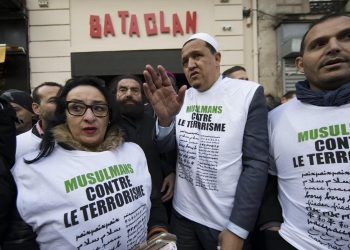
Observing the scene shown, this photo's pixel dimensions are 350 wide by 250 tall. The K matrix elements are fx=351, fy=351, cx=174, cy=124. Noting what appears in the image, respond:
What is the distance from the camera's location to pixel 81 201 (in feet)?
5.09

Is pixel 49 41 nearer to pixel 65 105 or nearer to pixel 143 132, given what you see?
pixel 143 132

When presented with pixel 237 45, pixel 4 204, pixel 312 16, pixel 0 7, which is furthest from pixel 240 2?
pixel 4 204

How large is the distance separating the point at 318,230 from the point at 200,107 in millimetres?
983

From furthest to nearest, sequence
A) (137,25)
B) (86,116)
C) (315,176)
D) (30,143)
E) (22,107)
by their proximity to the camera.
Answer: (137,25) < (22,107) < (30,143) < (86,116) < (315,176)

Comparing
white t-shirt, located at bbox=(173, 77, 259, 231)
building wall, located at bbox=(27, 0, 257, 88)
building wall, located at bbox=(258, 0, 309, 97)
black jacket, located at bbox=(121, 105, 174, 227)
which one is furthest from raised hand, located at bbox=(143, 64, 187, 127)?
building wall, located at bbox=(258, 0, 309, 97)

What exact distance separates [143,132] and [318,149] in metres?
1.45

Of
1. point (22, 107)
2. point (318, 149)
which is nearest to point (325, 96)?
point (318, 149)

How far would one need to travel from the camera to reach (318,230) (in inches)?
62.7

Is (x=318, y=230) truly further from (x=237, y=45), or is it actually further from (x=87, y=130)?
(x=237, y=45)

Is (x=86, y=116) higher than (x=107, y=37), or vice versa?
(x=107, y=37)

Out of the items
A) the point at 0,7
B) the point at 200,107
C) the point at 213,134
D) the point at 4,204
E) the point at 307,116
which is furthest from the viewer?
the point at 0,7

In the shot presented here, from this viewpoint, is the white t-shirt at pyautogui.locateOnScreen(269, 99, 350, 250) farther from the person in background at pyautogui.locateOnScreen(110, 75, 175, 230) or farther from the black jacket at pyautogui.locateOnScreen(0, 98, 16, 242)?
the black jacket at pyautogui.locateOnScreen(0, 98, 16, 242)

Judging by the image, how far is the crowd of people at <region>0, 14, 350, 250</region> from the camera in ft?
5.02

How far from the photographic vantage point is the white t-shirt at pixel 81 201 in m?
1.51
